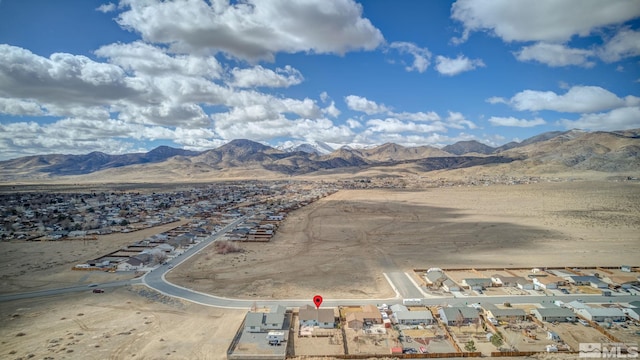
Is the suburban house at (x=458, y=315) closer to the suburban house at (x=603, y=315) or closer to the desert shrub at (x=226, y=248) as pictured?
the suburban house at (x=603, y=315)

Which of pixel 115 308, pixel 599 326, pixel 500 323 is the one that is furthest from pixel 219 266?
pixel 599 326

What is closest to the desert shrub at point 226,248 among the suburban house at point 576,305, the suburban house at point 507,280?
the suburban house at point 507,280

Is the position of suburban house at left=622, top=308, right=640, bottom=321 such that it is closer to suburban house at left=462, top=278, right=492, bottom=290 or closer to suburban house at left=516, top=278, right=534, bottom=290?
suburban house at left=516, top=278, right=534, bottom=290

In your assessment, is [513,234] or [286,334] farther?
[513,234]

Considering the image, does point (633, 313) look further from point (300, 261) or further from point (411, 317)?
point (300, 261)

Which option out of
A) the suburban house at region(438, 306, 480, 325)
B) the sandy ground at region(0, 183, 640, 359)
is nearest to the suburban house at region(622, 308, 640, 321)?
the sandy ground at region(0, 183, 640, 359)

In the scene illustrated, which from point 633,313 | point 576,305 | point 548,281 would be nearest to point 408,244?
point 548,281

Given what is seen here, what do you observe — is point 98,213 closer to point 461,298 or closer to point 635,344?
point 461,298
